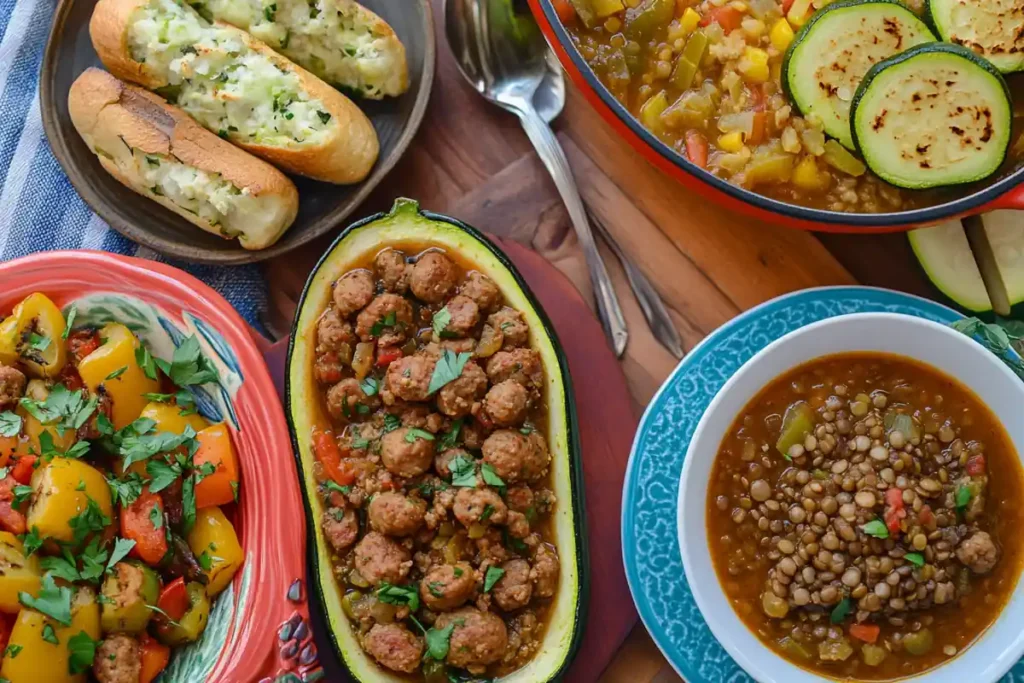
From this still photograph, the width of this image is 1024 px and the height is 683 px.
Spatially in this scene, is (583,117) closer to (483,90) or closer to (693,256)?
(483,90)

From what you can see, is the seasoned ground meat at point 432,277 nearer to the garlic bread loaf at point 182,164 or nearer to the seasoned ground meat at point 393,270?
the seasoned ground meat at point 393,270

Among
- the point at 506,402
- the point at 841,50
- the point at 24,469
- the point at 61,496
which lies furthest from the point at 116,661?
the point at 841,50

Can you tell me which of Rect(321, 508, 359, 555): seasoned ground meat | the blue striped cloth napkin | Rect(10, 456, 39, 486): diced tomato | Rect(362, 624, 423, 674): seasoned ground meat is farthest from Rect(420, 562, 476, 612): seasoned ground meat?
Rect(10, 456, 39, 486): diced tomato

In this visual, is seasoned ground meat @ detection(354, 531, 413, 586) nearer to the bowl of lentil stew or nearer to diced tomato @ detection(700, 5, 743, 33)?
the bowl of lentil stew

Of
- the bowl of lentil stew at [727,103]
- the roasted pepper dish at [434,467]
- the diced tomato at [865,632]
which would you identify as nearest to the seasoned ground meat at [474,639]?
the roasted pepper dish at [434,467]

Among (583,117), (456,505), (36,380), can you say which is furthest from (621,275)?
(36,380)
